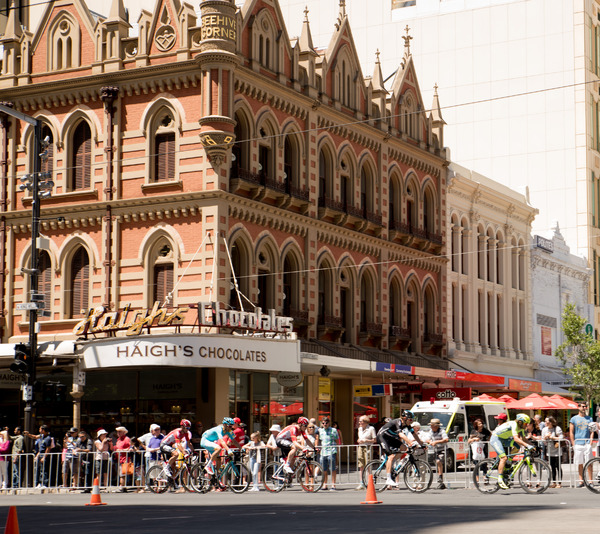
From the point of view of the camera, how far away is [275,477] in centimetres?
2842

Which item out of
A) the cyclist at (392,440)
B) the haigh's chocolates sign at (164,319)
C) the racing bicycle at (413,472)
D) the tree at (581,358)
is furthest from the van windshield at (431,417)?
the tree at (581,358)

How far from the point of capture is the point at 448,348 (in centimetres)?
5212

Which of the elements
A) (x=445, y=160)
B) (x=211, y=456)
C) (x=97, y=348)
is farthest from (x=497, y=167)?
(x=211, y=456)

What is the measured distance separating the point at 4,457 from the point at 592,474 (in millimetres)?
15625

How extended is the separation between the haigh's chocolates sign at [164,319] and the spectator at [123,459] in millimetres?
3696

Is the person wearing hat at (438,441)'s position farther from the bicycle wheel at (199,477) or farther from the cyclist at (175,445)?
the cyclist at (175,445)

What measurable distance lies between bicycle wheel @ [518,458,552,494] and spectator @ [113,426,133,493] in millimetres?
10148

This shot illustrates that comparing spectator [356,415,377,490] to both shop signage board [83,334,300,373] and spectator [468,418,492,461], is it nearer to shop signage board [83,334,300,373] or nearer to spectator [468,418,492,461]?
spectator [468,418,492,461]

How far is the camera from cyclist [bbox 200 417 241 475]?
2881 cm

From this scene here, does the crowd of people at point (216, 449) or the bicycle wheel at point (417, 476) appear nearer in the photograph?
the bicycle wheel at point (417, 476)

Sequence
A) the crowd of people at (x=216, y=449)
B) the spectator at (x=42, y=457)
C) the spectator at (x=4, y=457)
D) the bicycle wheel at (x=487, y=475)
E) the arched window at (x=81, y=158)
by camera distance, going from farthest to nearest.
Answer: the arched window at (x=81, y=158) < the spectator at (x=4, y=457) < the spectator at (x=42, y=457) < the crowd of people at (x=216, y=449) < the bicycle wheel at (x=487, y=475)

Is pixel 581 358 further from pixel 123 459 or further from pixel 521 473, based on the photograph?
pixel 521 473

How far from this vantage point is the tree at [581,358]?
187 feet

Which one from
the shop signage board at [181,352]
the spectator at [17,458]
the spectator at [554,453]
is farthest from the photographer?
the shop signage board at [181,352]
